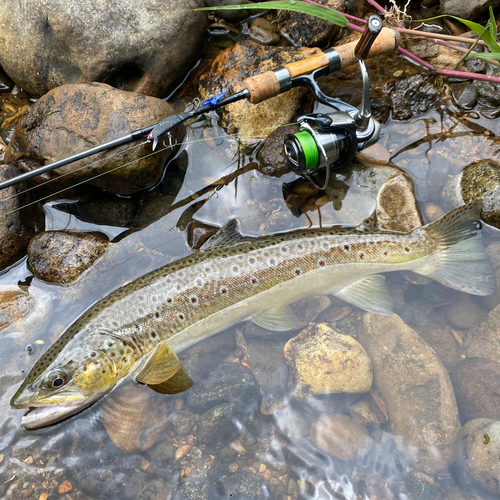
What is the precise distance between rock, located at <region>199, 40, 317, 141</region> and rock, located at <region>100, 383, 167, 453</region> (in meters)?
2.68

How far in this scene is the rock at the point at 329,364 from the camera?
11.6 feet

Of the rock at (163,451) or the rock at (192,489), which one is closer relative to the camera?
the rock at (192,489)

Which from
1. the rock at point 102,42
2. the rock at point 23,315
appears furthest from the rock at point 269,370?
the rock at point 102,42

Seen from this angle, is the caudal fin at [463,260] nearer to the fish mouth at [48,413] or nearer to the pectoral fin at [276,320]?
the pectoral fin at [276,320]

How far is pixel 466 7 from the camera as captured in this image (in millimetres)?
4293

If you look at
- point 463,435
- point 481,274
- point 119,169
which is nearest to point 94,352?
point 119,169

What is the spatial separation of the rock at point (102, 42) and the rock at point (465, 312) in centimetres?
373

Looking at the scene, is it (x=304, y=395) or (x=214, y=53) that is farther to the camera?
(x=214, y=53)

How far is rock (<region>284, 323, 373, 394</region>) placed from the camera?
3.54 metres

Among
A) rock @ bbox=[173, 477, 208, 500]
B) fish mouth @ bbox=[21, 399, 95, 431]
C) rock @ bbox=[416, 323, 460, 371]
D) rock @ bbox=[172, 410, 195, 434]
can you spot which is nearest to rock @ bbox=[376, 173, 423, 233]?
rock @ bbox=[416, 323, 460, 371]

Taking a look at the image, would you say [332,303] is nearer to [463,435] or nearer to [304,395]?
[304,395]

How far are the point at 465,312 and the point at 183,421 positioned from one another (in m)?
2.83

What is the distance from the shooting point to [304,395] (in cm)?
358

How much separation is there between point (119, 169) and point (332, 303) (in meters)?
2.38
